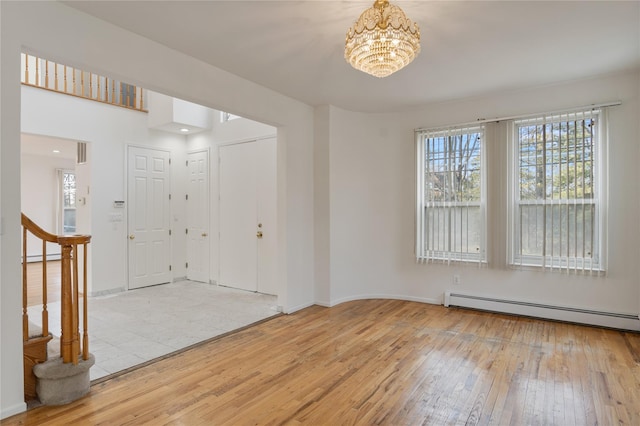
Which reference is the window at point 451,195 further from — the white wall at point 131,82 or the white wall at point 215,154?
the white wall at point 215,154

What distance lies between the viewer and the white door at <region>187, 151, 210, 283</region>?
626cm

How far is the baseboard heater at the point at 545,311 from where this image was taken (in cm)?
373

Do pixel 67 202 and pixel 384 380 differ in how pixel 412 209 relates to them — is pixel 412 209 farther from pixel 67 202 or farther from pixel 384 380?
pixel 67 202

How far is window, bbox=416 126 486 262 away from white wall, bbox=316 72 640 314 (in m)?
0.16

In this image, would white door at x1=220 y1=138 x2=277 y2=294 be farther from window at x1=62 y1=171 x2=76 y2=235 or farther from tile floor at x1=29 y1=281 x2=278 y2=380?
window at x1=62 y1=171 x2=76 y2=235

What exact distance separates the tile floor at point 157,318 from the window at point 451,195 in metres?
2.38

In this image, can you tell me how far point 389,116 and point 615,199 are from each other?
2.88 m

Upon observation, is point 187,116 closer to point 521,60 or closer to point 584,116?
point 521,60

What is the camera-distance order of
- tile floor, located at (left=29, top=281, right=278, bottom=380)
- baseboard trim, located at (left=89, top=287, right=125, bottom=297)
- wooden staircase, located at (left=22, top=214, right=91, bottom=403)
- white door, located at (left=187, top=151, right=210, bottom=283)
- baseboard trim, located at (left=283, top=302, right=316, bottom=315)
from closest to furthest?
wooden staircase, located at (left=22, top=214, right=91, bottom=403) < tile floor, located at (left=29, top=281, right=278, bottom=380) < baseboard trim, located at (left=283, top=302, right=316, bottom=315) < baseboard trim, located at (left=89, top=287, right=125, bottom=297) < white door, located at (left=187, top=151, right=210, bottom=283)

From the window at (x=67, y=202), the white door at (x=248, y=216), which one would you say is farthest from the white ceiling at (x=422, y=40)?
the window at (x=67, y=202)

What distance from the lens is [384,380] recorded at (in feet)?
8.91

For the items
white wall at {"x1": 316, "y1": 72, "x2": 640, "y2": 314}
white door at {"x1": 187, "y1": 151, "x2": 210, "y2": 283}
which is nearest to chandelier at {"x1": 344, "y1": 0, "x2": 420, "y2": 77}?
white wall at {"x1": 316, "y1": 72, "x2": 640, "y2": 314}

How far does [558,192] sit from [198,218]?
5.49m

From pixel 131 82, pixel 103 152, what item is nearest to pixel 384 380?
pixel 131 82
